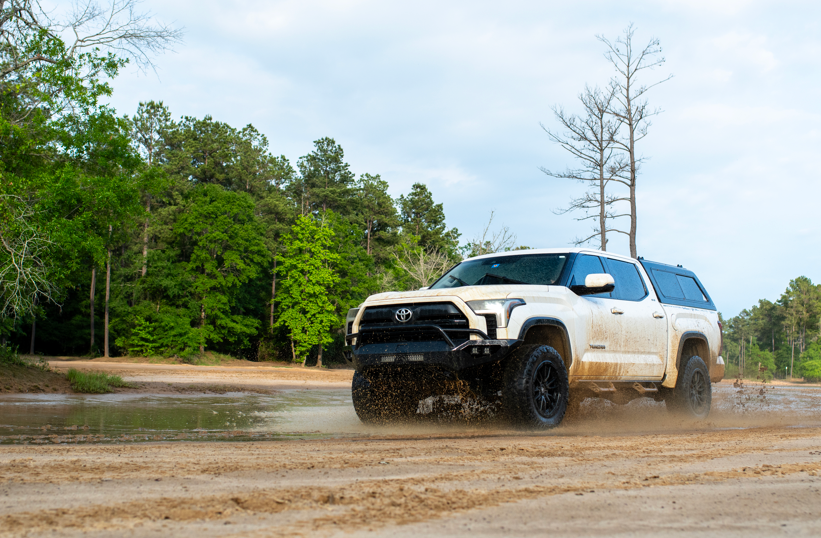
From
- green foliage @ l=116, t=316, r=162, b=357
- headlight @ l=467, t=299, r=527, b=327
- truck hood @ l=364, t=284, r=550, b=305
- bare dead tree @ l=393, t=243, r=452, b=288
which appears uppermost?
bare dead tree @ l=393, t=243, r=452, b=288

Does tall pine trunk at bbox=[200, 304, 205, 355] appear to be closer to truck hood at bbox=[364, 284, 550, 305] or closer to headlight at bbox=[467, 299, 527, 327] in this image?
truck hood at bbox=[364, 284, 550, 305]

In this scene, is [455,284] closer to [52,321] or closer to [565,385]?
[565,385]

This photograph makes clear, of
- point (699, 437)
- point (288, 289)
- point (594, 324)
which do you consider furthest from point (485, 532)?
point (288, 289)

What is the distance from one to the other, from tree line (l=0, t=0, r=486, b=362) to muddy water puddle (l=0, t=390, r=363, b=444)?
3.74 metres

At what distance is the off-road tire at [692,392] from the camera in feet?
30.8

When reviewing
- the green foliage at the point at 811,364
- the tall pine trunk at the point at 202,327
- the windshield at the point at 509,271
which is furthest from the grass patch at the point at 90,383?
the green foliage at the point at 811,364

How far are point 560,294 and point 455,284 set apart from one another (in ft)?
4.29

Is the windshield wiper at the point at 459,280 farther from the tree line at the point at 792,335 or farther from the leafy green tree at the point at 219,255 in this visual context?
the tree line at the point at 792,335

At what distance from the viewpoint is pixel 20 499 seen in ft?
10.3

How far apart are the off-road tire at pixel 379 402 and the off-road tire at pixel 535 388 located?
1.37 m

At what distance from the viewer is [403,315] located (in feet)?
24.2

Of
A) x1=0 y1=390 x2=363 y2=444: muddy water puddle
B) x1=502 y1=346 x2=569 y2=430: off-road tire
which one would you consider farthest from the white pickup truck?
x1=0 y1=390 x2=363 y2=444: muddy water puddle

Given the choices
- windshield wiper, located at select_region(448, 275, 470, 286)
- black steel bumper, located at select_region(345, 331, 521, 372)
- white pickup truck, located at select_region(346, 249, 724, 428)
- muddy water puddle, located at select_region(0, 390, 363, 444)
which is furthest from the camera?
windshield wiper, located at select_region(448, 275, 470, 286)

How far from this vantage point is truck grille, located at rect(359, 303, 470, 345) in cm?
708
